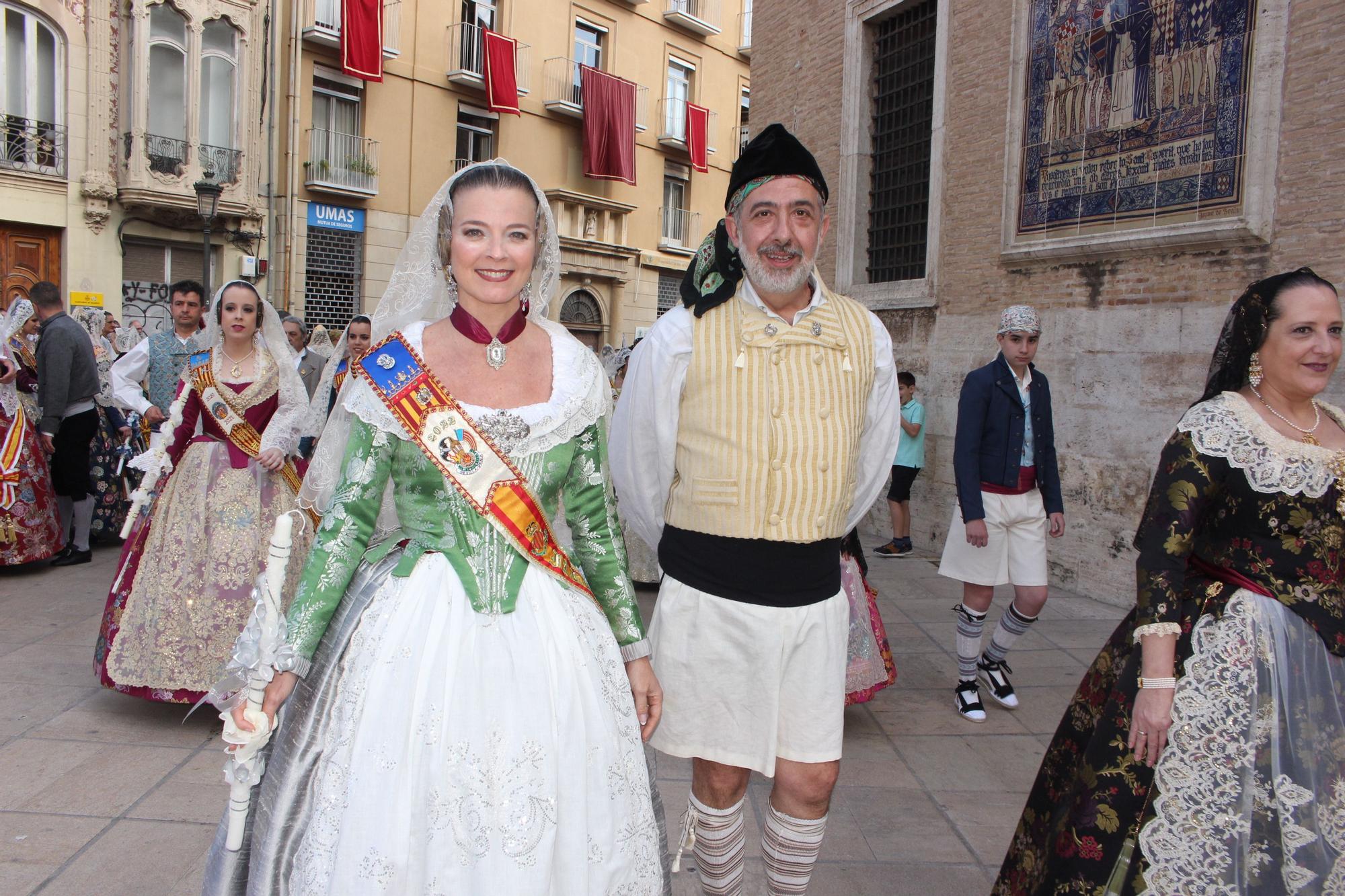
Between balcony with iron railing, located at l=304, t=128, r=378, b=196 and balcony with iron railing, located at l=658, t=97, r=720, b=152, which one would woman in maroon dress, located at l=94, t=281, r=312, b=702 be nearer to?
balcony with iron railing, located at l=304, t=128, r=378, b=196

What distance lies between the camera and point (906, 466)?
9203 mm

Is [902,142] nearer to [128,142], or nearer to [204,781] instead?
[204,781]

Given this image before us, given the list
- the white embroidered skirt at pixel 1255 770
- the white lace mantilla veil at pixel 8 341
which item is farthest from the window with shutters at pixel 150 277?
the white embroidered skirt at pixel 1255 770

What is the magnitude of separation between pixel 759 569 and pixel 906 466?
22.8 ft

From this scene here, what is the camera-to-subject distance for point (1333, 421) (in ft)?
9.17

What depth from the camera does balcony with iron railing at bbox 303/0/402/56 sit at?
18812 mm

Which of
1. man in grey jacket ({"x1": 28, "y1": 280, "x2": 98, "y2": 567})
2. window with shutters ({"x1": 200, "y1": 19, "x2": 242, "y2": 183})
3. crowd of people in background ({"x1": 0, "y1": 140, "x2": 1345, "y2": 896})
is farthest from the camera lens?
window with shutters ({"x1": 200, "y1": 19, "x2": 242, "y2": 183})

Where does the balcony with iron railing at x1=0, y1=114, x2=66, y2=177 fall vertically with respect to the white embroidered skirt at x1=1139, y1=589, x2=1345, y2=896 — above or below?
above

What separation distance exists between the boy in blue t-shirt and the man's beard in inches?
263

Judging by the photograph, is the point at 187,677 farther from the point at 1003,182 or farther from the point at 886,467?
the point at 1003,182

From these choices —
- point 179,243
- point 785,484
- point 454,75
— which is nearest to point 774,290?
point 785,484

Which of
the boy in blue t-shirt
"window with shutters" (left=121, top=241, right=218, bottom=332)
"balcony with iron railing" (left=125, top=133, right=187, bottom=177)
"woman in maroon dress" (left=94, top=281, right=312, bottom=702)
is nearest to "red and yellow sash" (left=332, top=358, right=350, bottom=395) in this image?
Answer: "woman in maroon dress" (left=94, top=281, right=312, bottom=702)

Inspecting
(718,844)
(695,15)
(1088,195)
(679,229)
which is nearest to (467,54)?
(679,229)

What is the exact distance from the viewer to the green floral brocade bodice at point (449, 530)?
2.06 meters
